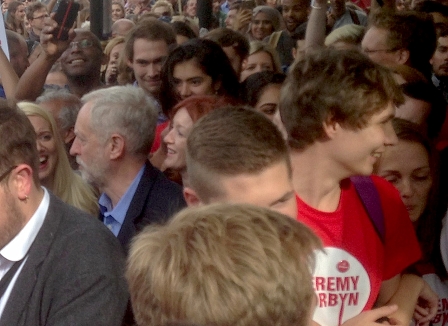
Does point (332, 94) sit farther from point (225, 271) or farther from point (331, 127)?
point (225, 271)

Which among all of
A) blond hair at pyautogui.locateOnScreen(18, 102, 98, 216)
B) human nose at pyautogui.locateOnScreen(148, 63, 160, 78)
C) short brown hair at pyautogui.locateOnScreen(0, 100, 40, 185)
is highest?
short brown hair at pyautogui.locateOnScreen(0, 100, 40, 185)

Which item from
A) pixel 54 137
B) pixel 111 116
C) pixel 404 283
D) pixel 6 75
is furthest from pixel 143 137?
pixel 6 75

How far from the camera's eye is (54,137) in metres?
3.65

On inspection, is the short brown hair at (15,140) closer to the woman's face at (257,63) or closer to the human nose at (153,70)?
the human nose at (153,70)

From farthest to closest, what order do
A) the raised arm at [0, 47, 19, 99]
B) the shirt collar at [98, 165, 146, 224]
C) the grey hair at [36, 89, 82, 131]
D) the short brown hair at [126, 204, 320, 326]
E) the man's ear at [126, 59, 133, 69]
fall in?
the man's ear at [126, 59, 133, 69], the raised arm at [0, 47, 19, 99], the grey hair at [36, 89, 82, 131], the shirt collar at [98, 165, 146, 224], the short brown hair at [126, 204, 320, 326]

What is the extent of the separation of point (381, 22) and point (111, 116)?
1750 mm

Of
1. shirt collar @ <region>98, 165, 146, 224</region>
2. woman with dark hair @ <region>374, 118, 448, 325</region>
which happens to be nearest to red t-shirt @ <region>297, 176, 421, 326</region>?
woman with dark hair @ <region>374, 118, 448, 325</region>

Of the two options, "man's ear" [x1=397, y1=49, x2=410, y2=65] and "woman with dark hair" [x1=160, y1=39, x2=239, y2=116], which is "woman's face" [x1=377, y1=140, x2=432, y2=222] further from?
"man's ear" [x1=397, y1=49, x2=410, y2=65]

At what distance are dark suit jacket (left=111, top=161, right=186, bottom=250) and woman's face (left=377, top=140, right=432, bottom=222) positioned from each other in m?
0.75

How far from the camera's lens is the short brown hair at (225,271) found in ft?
3.96

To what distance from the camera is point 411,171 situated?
2809 millimetres

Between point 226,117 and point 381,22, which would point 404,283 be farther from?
point 381,22

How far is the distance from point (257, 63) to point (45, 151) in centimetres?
203

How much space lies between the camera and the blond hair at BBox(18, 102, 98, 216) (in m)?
3.32
